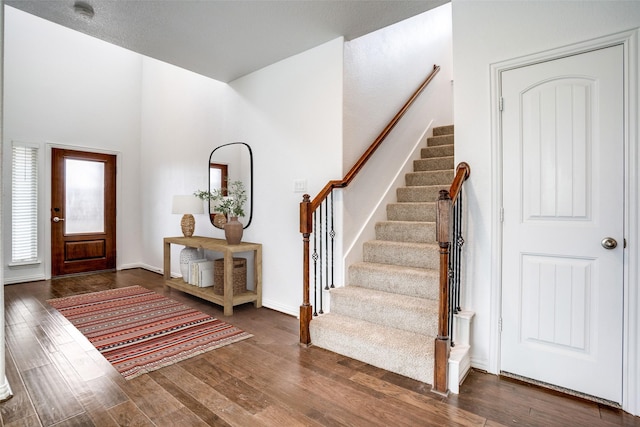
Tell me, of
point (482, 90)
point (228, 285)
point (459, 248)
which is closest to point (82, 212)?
point (228, 285)

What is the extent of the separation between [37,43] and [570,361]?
279 inches

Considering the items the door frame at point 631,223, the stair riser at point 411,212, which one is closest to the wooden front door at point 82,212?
the stair riser at point 411,212

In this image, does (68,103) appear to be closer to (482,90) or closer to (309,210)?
(309,210)

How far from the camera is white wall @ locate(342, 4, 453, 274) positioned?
317cm

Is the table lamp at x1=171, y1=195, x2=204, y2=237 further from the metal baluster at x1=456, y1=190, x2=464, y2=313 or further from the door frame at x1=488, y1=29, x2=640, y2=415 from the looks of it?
the door frame at x1=488, y1=29, x2=640, y2=415

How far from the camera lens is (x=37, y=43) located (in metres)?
4.96

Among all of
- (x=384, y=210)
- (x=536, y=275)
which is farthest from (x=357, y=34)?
(x=536, y=275)

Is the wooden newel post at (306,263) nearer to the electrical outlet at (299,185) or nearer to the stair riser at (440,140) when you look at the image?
the electrical outlet at (299,185)

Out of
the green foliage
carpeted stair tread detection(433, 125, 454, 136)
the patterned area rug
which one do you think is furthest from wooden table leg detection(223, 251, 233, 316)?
carpeted stair tread detection(433, 125, 454, 136)

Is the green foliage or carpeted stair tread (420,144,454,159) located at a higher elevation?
carpeted stair tread (420,144,454,159)

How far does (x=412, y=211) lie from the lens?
3438 millimetres

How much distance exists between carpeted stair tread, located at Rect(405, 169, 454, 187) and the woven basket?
2.07 meters

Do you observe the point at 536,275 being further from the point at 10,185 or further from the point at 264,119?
the point at 10,185

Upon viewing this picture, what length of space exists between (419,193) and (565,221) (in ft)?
5.50
